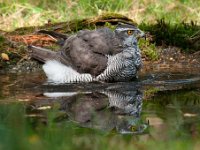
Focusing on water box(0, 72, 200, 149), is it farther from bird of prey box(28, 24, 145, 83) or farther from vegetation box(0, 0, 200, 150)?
bird of prey box(28, 24, 145, 83)

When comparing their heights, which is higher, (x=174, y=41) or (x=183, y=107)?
(x=174, y=41)

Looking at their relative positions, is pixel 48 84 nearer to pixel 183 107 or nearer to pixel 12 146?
pixel 183 107

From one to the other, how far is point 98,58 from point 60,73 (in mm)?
612

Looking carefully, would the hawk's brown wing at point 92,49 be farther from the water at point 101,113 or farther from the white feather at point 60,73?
the water at point 101,113

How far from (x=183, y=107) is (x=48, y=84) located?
7.54 feet

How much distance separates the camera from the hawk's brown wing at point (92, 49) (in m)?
8.40

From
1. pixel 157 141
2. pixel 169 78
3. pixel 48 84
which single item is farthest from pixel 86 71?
pixel 157 141

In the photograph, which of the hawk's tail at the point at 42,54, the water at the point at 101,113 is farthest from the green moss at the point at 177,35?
the hawk's tail at the point at 42,54

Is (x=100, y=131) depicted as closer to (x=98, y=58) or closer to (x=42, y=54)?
(x=98, y=58)

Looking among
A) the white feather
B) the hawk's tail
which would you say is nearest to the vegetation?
the hawk's tail

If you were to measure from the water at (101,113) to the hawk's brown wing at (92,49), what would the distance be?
237mm

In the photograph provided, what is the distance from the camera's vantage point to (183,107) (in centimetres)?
682

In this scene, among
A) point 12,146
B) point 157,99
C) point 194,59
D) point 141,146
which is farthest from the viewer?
point 194,59

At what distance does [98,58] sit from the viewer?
840 centimetres
